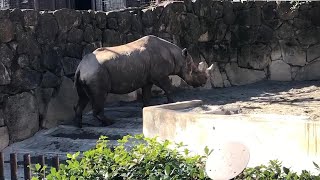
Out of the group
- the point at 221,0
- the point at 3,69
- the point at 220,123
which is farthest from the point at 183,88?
the point at 220,123

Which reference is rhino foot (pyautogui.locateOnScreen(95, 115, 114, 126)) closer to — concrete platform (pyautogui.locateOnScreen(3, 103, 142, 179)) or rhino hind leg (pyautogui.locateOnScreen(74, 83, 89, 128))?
concrete platform (pyautogui.locateOnScreen(3, 103, 142, 179))

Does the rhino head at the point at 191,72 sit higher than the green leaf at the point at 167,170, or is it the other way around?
the green leaf at the point at 167,170

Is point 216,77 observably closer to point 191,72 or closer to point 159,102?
point 191,72

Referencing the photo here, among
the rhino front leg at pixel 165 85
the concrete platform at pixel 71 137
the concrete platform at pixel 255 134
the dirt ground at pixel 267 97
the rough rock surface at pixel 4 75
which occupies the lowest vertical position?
the concrete platform at pixel 71 137

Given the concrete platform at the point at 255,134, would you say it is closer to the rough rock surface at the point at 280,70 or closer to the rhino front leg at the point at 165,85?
the rhino front leg at the point at 165,85

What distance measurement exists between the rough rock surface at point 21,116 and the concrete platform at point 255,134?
10.0 feet

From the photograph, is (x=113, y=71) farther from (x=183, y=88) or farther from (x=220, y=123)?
(x=220, y=123)

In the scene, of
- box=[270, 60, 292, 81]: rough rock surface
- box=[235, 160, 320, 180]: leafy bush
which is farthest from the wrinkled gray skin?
box=[235, 160, 320, 180]: leafy bush

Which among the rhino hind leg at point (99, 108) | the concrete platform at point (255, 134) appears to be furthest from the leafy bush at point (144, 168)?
the rhino hind leg at point (99, 108)

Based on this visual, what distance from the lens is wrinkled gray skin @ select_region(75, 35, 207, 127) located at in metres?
8.48

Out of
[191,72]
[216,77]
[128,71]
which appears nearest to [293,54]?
[216,77]

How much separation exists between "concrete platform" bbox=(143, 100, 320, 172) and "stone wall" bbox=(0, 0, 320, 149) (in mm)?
3209

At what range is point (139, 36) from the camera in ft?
35.0

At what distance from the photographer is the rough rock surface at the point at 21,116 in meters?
8.05
